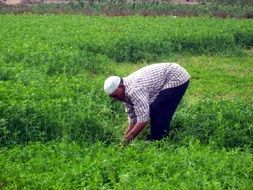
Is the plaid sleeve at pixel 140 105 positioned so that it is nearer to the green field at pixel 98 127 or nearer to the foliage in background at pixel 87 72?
the green field at pixel 98 127

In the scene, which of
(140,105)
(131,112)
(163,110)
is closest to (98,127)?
(131,112)

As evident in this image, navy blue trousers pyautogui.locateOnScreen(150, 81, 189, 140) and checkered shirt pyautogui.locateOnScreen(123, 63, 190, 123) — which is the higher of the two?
checkered shirt pyautogui.locateOnScreen(123, 63, 190, 123)

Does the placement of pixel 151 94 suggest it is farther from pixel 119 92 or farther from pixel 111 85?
pixel 111 85

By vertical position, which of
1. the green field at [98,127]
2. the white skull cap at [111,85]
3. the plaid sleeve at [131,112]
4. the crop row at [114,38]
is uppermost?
the white skull cap at [111,85]

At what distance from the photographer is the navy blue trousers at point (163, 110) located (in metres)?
8.98

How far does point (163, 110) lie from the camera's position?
9.10 meters

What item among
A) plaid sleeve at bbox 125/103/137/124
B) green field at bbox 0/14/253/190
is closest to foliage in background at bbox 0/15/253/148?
green field at bbox 0/14/253/190

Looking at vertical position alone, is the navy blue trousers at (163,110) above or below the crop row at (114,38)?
above

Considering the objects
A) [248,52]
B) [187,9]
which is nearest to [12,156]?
[248,52]

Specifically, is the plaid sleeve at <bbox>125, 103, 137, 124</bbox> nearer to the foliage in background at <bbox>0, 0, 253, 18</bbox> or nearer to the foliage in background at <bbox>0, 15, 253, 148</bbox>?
the foliage in background at <bbox>0, 15, 253, 148</bbox>

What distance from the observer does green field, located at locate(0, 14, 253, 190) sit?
22.6 feet

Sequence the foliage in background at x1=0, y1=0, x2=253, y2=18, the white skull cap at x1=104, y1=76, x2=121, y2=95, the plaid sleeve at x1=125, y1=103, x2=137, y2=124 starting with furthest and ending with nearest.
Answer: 1. the foliage in background at x1=0, y1=0, x2=253, y2=18
2. the plaid sleeve at x1=125, y1=103, x2=137, y2=124
3. the white skull cap at x1=104, y1=76, x2=121, y2=95

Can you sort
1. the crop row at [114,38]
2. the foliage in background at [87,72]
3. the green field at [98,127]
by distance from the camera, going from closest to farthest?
the green field at [98,127] → the foliage in background at [87,72] → the crop row at [114,38]

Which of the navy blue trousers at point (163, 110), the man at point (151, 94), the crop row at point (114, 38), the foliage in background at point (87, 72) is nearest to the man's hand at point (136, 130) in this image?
the man at point (151, 94)
